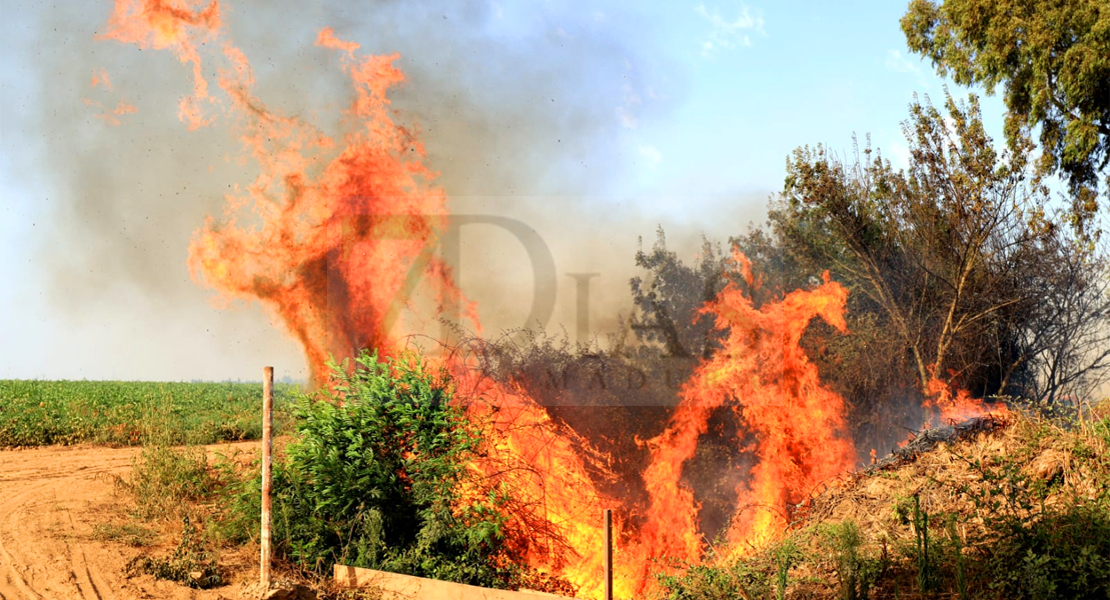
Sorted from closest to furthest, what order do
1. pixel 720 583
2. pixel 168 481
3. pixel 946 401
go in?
pixel 720 583
pixel 168 481
pixel 946 401

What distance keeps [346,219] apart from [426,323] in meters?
2.23

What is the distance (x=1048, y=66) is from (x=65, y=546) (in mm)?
22172

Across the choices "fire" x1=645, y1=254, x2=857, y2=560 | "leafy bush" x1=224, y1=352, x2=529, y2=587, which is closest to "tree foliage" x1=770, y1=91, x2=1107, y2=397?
"fire" x1=645, y1=254, x2=857, y2=560

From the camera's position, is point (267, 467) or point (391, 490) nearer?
point (267, 467)

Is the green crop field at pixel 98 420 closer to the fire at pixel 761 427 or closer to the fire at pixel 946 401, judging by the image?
the fire at pixel 761 427

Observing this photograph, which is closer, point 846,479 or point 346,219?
point 846,479

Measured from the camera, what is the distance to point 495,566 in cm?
945

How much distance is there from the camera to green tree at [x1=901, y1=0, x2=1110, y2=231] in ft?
60.4

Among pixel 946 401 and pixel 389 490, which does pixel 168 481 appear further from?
pixel 946 401

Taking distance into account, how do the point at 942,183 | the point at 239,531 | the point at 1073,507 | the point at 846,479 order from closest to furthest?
the point at 1073,507
the point at 846,479
the point at 239,531
the point at 942,183

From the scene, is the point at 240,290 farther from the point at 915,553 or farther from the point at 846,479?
the point at 915,553

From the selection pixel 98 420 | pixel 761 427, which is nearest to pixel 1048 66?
pixel 761 427

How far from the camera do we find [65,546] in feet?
34.1

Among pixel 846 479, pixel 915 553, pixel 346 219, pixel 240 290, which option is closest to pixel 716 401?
pixel 846 479
